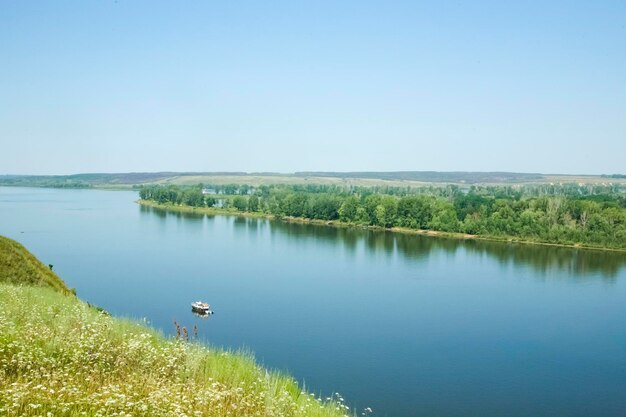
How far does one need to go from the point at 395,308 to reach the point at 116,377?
19887mm

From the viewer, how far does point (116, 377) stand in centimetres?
520

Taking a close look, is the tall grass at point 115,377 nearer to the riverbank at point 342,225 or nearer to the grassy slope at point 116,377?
the grassy slope at point 116,377

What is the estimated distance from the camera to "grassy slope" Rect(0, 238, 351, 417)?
13.9ft

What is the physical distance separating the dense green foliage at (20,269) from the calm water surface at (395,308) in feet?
18.5

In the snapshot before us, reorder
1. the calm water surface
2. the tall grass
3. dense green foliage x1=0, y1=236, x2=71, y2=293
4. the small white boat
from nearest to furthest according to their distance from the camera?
the tall grass < dense green foliage x1=0, y1=236, x2=71, y2=293 < the calm water surface < the small white boat

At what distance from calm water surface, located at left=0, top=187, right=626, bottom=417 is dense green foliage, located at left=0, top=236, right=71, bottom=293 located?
565 cm

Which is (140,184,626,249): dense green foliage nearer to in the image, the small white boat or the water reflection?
the water reflection

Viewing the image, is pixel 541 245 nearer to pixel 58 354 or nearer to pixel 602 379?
pixel 602 379

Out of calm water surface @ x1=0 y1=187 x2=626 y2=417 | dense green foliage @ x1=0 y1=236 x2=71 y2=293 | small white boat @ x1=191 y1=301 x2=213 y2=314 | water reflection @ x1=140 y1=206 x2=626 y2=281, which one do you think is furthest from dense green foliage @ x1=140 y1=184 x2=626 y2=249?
dense green foliage @ x1=0 y1=236 x2=71 y2=293

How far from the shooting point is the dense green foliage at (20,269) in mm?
13812

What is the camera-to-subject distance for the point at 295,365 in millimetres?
16297

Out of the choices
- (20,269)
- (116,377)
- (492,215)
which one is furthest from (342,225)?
(116,377)

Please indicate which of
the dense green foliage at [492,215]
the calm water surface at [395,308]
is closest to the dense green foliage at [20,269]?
the calm water surface at [395,308]

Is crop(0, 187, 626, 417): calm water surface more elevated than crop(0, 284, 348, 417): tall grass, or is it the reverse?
crop(0, 284, 348, 417): tall grass
